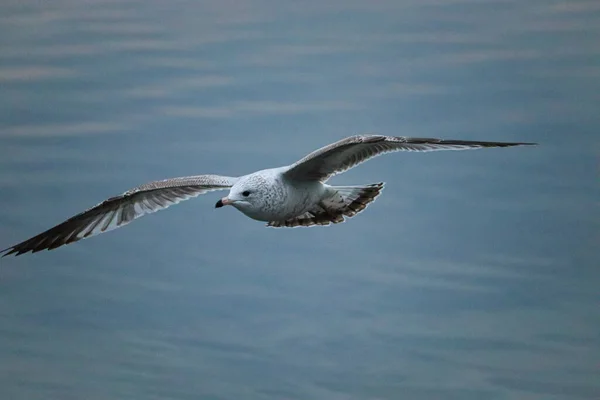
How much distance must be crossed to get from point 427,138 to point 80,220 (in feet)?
6.23

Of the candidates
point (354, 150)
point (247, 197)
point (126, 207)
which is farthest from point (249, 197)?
point (126, 207)

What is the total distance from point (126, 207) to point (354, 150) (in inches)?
51.5

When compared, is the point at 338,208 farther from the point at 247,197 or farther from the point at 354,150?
the point at 247,197

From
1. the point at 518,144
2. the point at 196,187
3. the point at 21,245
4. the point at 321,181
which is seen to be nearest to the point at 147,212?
the point at 196,187

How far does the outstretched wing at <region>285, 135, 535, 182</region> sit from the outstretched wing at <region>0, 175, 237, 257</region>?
47 cm

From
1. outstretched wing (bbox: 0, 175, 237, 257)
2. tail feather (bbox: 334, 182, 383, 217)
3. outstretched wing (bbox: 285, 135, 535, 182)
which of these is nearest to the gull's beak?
outstretched wing (bbox: 285, 135, 535, 182)

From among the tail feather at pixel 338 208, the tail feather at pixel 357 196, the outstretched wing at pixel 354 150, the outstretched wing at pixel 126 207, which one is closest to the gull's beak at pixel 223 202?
the outstretched wing at pixel 354 150

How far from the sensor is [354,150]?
4609 millimetres

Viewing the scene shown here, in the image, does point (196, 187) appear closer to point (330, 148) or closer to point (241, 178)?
point (241, 178)

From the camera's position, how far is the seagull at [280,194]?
14.5ft

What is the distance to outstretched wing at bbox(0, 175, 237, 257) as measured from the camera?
4914 mm

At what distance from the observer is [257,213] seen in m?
4.45

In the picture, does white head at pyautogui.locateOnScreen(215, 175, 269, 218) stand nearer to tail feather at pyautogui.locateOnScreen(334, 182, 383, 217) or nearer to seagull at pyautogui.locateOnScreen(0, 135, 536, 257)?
seagull at pyautogui.locateOnScreen(0, 135, 536, 257)

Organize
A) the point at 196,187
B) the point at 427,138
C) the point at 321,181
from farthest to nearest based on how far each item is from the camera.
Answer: the point at 196,187, the point at 321,181, the point at 427,138
